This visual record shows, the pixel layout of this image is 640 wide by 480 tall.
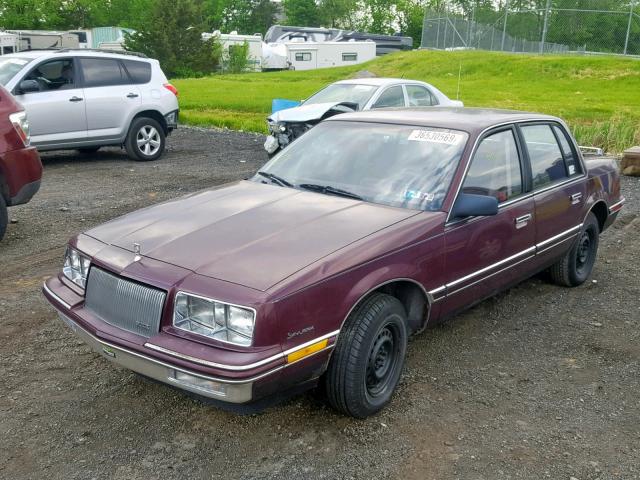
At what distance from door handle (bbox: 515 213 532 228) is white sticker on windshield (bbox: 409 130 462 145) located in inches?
27.8

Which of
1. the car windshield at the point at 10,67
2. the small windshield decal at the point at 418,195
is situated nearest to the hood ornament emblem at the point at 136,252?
the small windshield decal at the point at 418,195

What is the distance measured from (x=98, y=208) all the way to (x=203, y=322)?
225 inches

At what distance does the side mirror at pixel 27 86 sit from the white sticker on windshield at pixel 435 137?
7.63 m

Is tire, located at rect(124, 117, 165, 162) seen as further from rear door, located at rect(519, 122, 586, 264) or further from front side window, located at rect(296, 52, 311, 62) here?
front side window, located at rect(296, 52, 311, 62)

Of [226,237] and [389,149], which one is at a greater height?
[389,149]

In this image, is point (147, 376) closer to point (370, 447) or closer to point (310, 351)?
point (310, 351)

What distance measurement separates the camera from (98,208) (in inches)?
333

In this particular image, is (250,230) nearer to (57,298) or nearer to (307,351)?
(307,351)

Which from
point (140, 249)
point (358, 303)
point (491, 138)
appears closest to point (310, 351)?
point (358, 303)

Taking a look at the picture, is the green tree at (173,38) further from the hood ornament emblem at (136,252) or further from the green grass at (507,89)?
the hood ornament emblem at (136,252)

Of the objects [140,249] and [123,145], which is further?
[123,145]

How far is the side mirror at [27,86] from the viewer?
10227 mm

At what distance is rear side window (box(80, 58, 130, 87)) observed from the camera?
36.8ft

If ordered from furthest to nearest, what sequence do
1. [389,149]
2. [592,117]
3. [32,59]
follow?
[592,117]
[32,59]
[389,149]
